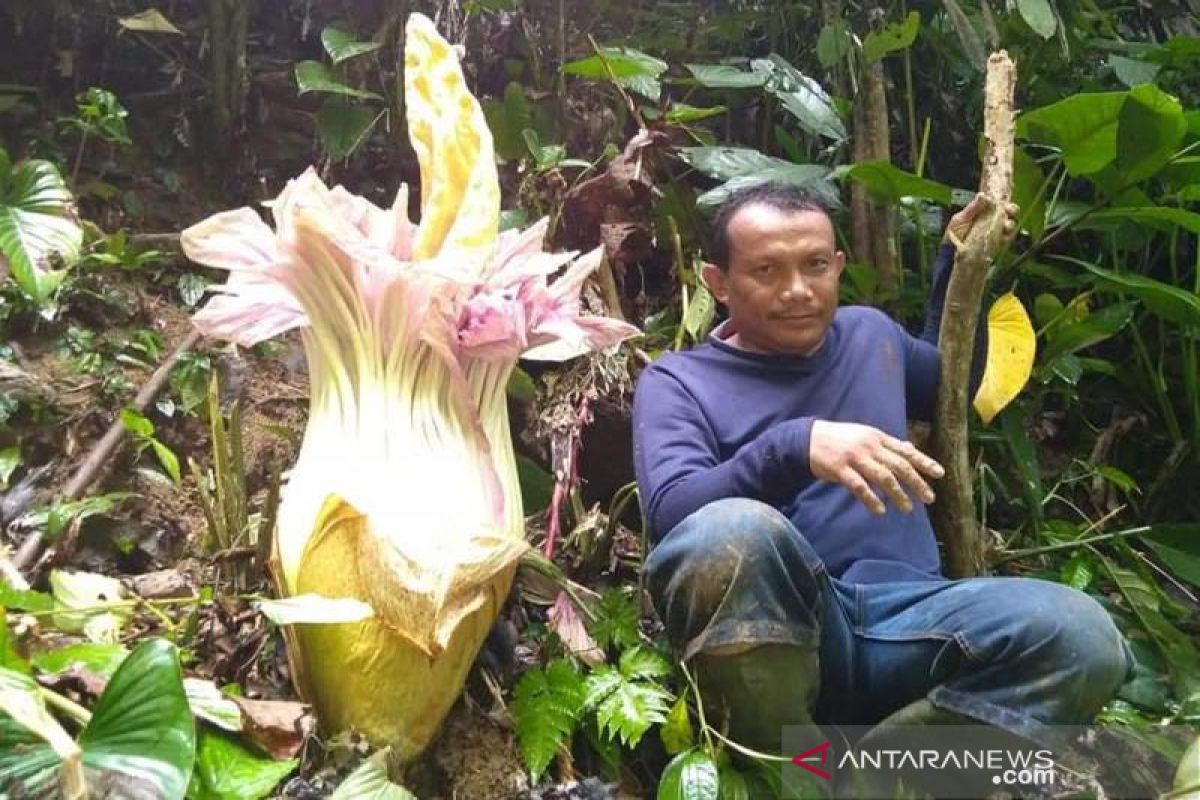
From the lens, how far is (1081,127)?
73.5 inches

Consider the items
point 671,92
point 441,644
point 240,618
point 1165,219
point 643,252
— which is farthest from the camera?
point 671,92

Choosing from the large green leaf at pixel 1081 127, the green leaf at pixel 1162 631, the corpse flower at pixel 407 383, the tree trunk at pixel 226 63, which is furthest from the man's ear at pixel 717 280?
the tree trunk at pixel 226 63

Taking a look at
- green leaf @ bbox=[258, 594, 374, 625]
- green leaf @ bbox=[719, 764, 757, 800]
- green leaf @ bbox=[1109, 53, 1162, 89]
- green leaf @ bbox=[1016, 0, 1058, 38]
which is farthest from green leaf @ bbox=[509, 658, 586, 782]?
green leaf @ bbox=[1109, 53, 1162, 89]

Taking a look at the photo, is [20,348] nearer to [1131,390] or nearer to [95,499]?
[95,499]

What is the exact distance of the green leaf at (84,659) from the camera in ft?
4.15

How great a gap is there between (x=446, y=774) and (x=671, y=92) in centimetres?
200

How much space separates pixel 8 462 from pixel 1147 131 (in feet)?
6.98

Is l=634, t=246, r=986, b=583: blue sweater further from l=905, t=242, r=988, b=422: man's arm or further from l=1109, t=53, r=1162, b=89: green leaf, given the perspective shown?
l=1109, t=53, r=1162, b=89: green leaf

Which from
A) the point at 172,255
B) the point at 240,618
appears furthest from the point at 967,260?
the point at 172,255

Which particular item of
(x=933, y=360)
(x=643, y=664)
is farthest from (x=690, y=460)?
(x=933, y=360)

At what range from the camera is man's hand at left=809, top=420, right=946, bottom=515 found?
A: 4.19 feet

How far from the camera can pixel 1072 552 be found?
2146 millimetres

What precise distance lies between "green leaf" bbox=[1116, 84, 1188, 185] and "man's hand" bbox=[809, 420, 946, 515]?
926mm

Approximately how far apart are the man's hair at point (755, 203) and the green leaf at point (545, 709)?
29.0 inches
